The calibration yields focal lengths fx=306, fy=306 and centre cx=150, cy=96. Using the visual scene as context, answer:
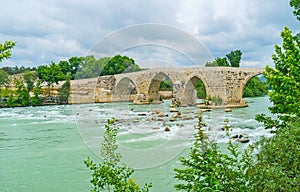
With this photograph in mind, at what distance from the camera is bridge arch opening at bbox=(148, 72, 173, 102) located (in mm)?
23703

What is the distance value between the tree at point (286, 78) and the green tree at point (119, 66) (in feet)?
48.0

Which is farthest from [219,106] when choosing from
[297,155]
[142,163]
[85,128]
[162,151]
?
[297,155]

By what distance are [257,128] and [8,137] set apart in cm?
842

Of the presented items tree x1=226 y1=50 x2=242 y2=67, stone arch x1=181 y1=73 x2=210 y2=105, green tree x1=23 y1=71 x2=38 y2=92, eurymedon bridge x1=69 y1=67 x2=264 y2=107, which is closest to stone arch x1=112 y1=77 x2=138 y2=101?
eurymedon bridge x1=69 y1=67 x2=264 y2=107

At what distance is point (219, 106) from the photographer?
1625cm

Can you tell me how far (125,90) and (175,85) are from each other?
7.32m

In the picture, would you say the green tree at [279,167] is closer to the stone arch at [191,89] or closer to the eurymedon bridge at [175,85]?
the eurymedon bridge at [175,85]

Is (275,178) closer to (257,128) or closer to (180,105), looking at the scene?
(257,128)

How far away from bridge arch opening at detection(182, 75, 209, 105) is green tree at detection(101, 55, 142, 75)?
139 inches

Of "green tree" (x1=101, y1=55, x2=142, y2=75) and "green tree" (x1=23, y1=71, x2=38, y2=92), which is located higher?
"green tree" (x1=101, y1=55, x2=142, y2=75)

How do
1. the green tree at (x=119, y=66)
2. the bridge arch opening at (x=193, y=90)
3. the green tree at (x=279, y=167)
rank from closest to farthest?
the green tree at (x=279, y=167)
the bridge arch opening at (x=193, y=90)
the green tree at (x=119, y=66)

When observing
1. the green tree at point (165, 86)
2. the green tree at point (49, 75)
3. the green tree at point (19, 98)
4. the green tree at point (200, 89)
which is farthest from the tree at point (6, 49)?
the green tree at point (49, 75)

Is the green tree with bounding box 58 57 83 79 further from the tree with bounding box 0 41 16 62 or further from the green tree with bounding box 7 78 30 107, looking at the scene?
the tree with bounding box 0 41 16 62

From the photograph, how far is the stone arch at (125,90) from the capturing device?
2320 cm
